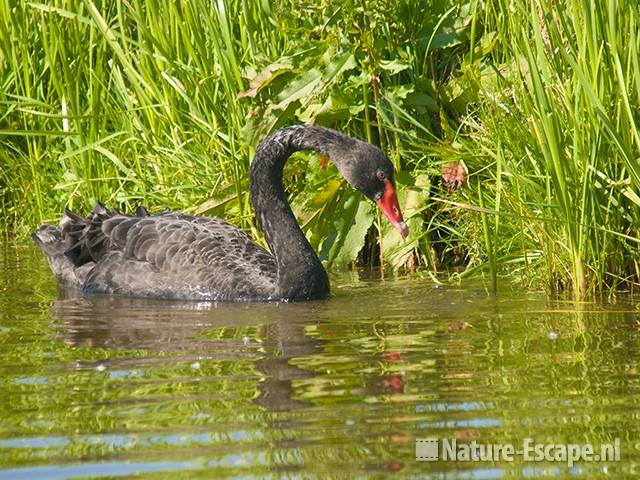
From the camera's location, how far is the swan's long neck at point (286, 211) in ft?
21.9

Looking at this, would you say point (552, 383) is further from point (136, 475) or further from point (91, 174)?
point (91, 174)

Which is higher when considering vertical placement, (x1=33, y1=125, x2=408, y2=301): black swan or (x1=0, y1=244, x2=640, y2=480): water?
(x1=33, y1=125, x2=408, y2=301): black swan

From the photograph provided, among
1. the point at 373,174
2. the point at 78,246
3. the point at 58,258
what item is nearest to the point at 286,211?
the point at 373,174

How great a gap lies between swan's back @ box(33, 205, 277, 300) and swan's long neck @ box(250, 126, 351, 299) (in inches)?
5.2

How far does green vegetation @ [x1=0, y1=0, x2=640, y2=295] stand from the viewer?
18.5 feet

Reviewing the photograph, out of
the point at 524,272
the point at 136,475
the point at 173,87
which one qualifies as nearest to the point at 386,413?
the point at 136,475

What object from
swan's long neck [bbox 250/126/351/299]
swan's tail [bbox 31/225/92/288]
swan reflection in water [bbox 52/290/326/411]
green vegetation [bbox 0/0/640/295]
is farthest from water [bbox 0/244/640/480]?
swan's tail [bbox 31/225/92/288]

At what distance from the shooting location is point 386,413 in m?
3.94

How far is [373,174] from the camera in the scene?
21.6 feet

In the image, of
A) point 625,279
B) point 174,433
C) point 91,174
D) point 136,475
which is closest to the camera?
point 136,475

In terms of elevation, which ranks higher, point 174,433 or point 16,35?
point 16,35

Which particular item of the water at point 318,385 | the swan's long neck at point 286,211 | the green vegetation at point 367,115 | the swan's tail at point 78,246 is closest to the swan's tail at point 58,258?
the swan's tail at point 78,246

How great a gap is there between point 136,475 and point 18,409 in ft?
3.08

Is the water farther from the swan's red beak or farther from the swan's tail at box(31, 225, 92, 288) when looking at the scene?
the swan's tail at box(31, 225, 92, 288)
